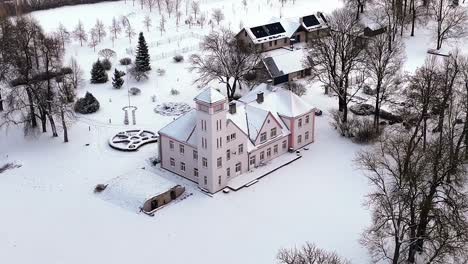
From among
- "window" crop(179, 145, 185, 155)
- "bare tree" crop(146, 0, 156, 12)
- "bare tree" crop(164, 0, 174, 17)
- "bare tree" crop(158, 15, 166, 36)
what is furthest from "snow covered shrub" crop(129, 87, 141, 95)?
"bare tree" crop(146, 0, 156, 12)

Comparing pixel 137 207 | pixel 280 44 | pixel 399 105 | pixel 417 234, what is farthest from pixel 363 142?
pixel 280 44

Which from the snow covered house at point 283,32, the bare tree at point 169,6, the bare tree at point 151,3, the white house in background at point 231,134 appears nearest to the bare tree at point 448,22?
the snow covered house at point 283,32

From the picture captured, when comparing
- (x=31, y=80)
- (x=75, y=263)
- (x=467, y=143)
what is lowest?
(x=75, y=263)

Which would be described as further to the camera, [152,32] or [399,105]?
[152,32]

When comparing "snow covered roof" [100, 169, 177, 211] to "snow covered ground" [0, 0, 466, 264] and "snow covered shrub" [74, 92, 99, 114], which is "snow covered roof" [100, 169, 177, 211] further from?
"snow covered shrub" [74, 92, 99, 114]

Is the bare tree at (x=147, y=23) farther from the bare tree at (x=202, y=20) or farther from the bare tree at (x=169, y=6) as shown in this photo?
the bare tree at (x=202, y=20)

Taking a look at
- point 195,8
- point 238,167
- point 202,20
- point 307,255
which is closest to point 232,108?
point 238,167

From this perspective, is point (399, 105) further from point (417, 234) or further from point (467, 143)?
point (417, 234)
